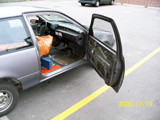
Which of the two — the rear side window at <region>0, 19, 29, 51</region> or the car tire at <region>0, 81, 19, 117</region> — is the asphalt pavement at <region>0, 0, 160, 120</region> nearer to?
the car tire at <region>0, 81, 19, 117</region>

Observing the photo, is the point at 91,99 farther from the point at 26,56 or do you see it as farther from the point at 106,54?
the point at 26,56

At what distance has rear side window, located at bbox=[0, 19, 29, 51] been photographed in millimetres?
2424

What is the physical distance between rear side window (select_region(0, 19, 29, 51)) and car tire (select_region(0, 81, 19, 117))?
62 centimetres

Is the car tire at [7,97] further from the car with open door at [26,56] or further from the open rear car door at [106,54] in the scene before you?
the open rear car door at [106,54]

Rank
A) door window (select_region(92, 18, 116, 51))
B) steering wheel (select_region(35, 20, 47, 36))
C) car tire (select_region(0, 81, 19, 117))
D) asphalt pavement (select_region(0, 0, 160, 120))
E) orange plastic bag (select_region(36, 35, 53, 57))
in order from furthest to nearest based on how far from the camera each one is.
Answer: steering wheel (select_region(35, 20, 47, 36)) < orange plastic bag (select_region(36, 35, 53, 57)) < door window (select_region(92, 18, 116, 51)) < asphalt pavement (select_region(0, 0, 160, 120)) < car tire (select_region(0, 81, 19, 117))

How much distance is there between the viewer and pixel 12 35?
2.52 meters

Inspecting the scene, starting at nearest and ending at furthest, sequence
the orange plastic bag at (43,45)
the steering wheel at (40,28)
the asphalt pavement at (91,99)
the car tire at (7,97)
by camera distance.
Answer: the car tire at (7,97)
the asphalt pavement at (91,99)
the orange plastic bag at (43,45)
the steering wheel at (40,28)

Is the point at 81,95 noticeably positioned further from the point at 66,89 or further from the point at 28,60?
the point at 28,60

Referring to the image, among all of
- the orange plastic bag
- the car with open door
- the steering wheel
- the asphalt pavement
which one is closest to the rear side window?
the car with open door

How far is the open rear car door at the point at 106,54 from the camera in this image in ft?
8.23

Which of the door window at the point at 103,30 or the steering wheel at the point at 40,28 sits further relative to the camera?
the steering wheel at the point at 40,28

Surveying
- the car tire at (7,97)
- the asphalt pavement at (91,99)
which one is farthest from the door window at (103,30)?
the car tire at (7,97)

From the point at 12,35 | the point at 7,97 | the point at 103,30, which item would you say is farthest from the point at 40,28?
the point at 7,97

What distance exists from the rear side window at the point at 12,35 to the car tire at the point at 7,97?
2.02ft
